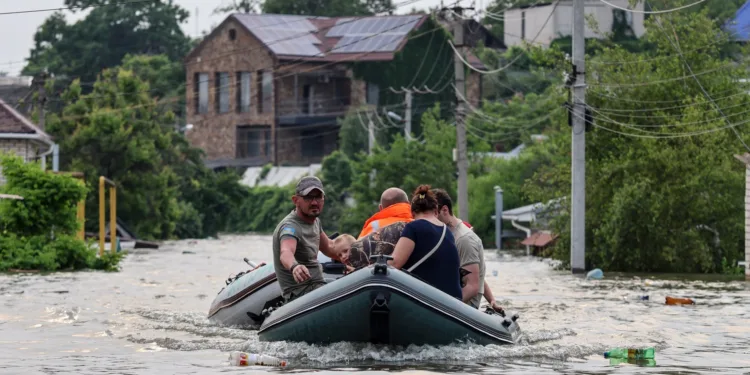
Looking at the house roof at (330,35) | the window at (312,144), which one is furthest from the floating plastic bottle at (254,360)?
the window at (312,144)

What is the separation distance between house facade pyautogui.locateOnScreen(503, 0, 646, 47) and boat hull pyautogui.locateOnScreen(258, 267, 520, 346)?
65.7 metres

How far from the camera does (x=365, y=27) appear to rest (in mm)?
84188

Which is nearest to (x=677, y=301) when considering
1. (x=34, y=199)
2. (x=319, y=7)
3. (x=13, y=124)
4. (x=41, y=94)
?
(x=34, y=199)

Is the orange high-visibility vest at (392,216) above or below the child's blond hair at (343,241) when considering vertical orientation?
above

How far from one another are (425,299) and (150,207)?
157 ft

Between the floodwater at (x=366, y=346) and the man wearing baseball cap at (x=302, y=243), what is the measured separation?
679mm

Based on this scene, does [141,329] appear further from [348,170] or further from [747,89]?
[348,170]

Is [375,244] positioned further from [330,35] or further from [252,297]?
[330,35]

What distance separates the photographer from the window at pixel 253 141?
86812mm

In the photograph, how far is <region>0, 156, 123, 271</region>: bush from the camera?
3225cm

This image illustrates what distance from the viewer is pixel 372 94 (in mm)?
82875

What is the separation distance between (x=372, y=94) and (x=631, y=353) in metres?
68.4

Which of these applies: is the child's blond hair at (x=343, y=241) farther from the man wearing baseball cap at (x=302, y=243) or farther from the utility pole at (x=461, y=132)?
the utility pole at (x=461, y=132)

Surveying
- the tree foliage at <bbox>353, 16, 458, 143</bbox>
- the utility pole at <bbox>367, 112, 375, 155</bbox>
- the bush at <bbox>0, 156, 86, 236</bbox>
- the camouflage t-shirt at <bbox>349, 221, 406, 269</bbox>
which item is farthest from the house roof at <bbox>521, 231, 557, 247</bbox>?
the tree foliage at <bbox>353, 16, 458, 143</bbox>
